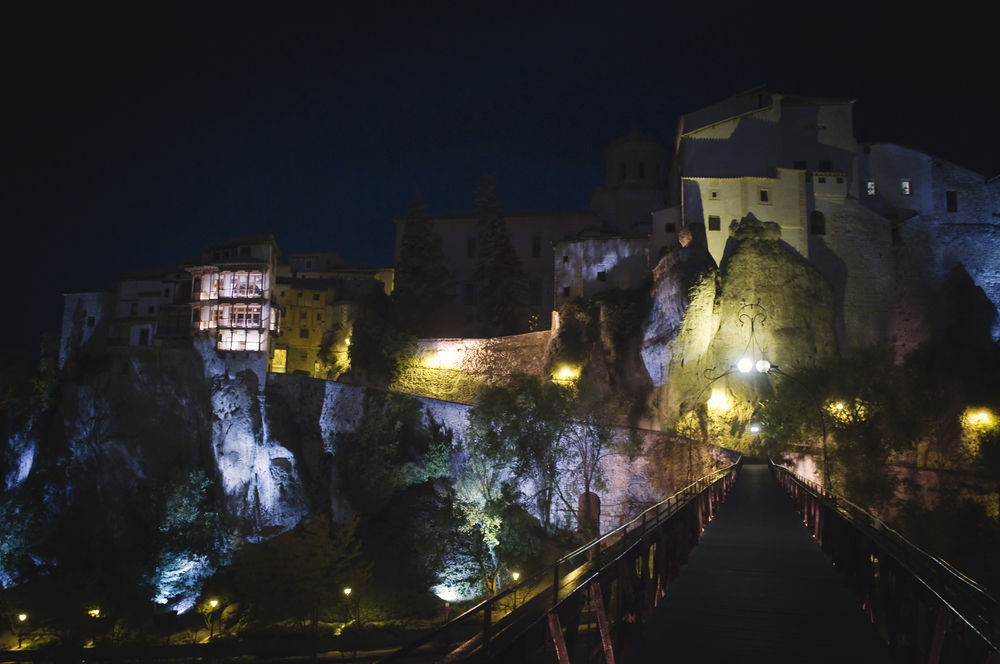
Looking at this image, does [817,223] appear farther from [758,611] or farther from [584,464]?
[758,611]

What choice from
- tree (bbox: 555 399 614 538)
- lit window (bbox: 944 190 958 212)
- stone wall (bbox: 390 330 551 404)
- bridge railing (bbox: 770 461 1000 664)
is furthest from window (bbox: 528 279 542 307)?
bridge railing (bbox: 770 461 1000 664)

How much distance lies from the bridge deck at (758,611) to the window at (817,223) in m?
32.4

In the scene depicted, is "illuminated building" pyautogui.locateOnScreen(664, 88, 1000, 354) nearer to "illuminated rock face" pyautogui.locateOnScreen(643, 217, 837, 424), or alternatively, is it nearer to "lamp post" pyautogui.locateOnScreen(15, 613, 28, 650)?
"illuminated rock face" pyautogui.locateOnScreen(643, 217, 837, 424)

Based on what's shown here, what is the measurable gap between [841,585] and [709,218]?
3283 cm

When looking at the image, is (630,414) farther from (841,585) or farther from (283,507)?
(841,585)

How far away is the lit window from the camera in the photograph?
43875 millimetres

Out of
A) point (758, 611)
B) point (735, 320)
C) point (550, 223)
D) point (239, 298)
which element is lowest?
point (758, 611)

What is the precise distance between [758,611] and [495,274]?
44.7m

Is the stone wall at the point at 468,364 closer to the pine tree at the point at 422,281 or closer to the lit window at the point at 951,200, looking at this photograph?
the pine tree at the point at 422,281

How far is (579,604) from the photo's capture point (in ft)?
17.8

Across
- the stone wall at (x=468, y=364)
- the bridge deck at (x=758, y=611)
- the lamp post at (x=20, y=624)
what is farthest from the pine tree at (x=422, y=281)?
the bridge deck at (x=758, y=611)

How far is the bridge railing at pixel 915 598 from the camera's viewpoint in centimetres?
518

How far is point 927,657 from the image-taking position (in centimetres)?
643

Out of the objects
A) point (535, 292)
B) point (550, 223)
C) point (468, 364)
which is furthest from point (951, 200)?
point (468, 364)
